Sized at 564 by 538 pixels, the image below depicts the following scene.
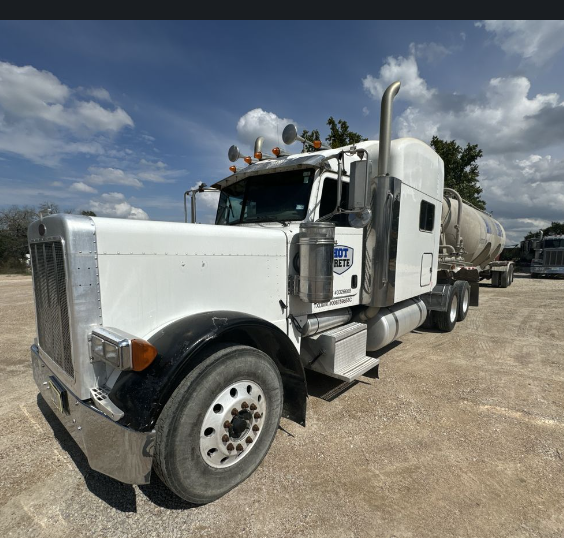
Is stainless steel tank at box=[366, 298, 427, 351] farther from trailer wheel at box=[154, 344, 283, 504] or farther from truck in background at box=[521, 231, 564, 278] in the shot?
truck in background at box=[521, 231, 564, 278]

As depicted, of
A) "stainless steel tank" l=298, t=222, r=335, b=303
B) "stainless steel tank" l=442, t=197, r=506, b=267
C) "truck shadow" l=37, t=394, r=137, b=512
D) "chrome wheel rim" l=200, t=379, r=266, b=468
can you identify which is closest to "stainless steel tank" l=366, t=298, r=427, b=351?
"stainless steel tank" l=298, t=222, r=335, b=303

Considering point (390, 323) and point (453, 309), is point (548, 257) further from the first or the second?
point (390, 323)

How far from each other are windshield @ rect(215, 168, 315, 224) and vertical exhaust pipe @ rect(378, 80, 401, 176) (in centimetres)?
88

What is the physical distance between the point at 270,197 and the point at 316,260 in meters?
1.16

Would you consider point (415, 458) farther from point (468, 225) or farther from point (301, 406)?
point (468, 225)

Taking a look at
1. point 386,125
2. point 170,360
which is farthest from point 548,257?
point 170,360

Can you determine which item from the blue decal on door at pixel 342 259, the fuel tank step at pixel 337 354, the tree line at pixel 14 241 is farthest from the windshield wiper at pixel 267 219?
the tree line at pixel 14 241

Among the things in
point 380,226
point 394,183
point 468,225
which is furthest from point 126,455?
point 468,225

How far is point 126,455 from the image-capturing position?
1.91 metres

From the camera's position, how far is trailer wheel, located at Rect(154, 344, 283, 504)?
204 centimetres

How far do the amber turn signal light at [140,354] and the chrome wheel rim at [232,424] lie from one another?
539 millimetres

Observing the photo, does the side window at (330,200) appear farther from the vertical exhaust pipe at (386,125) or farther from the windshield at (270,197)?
the vertical exhaust pipe at (386,125)

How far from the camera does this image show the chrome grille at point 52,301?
2.20 m

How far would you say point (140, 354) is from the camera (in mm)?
1931
